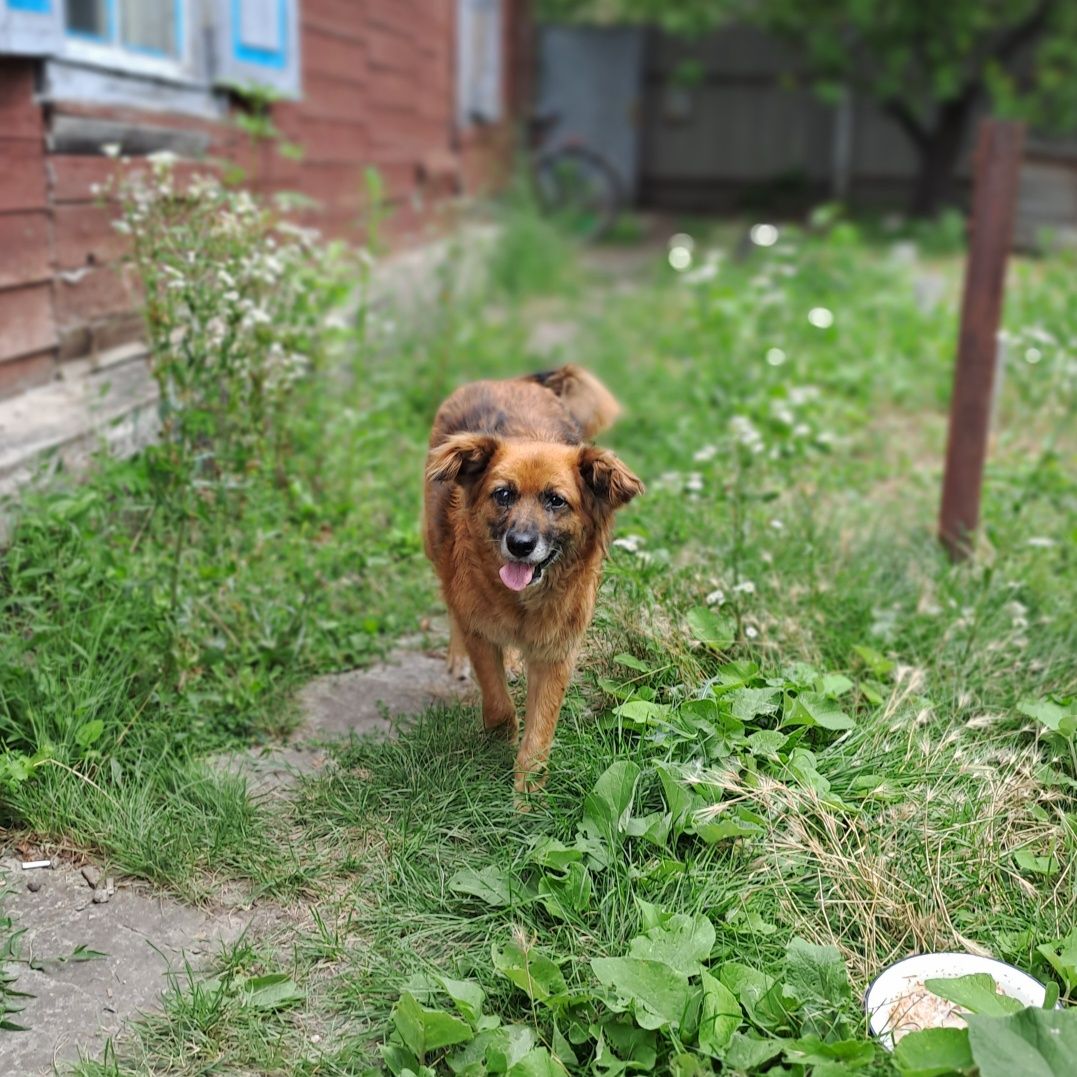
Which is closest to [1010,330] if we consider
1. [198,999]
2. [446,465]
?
[446,465]

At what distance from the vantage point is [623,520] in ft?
14.9

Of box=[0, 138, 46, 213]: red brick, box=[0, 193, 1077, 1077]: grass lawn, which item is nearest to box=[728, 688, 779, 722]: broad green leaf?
box=[0, 193, 1077, 1077]: grass lawn

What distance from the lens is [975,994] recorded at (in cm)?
241

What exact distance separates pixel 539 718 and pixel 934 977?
1.16 meters

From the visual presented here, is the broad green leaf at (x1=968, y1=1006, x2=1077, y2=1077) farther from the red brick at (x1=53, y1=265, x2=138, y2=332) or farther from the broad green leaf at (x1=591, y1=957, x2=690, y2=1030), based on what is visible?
the red brick at (x1=53, y1=265, x2=138, y2=332)

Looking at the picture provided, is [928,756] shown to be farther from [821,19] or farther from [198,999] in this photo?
[821,19]

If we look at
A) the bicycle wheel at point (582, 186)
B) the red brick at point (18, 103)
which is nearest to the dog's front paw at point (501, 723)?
the red brick at point (18, 103)

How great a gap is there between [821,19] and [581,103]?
173 inches

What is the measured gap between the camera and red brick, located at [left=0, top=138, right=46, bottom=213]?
14.3 ft

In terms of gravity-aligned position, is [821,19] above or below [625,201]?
above

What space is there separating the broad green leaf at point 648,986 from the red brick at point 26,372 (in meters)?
3.17

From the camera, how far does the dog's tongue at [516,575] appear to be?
9.80ft

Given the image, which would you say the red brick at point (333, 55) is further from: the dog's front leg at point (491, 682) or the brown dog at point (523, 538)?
the dog's front leg at point (491, 682)

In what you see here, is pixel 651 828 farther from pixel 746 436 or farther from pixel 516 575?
pixel 746 436
